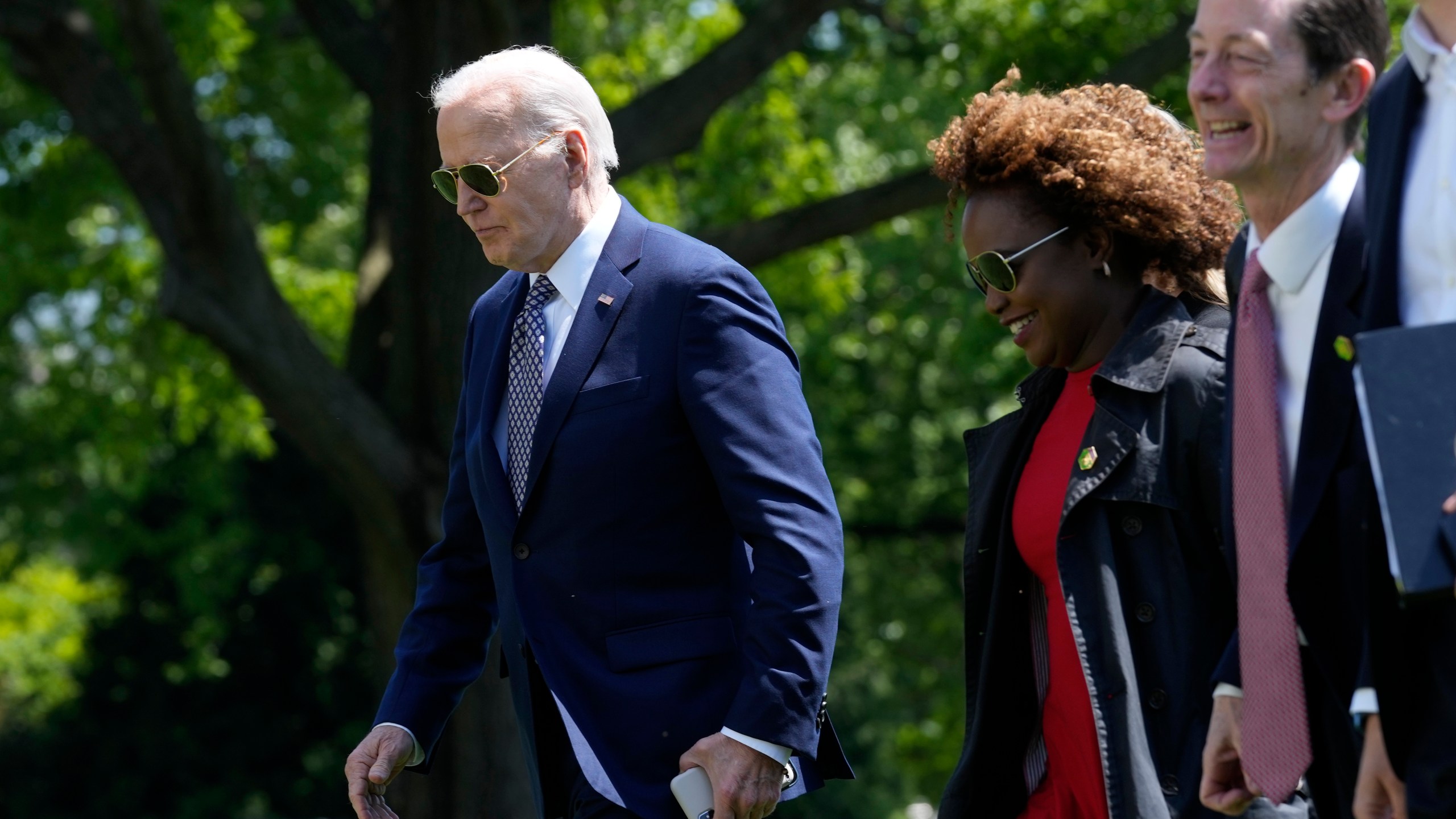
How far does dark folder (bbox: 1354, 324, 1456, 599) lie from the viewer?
1.88 metres

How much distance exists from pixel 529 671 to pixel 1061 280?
1.32 m

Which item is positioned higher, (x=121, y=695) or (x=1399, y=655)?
(x=1399, y=655)

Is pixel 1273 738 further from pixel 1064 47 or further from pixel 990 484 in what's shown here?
pixel 1064 47

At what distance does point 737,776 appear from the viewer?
2992 millimetres

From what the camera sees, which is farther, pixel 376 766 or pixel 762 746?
pixel 376 766

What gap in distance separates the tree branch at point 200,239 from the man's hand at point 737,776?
6.20 meters

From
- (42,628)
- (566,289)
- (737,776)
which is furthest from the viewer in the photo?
(42,628)

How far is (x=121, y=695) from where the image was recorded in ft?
60.9

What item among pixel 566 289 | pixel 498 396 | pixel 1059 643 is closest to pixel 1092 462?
pixel 1059 643

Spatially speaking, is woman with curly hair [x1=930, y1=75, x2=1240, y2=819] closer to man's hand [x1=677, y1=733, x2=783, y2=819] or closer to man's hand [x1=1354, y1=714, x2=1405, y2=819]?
man's hand [x1=677, y1=733, x2=783, y2=819]

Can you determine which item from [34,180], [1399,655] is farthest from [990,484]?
[34,180]

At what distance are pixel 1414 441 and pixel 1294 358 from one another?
437mm

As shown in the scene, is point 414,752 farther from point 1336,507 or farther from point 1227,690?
point 1336,507

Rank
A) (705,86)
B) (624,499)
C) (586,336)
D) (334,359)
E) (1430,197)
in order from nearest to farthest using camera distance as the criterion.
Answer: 1. (1430,197)
2. (624,499)
3. (586,336)
4. (705,86)
5. (334,359)
